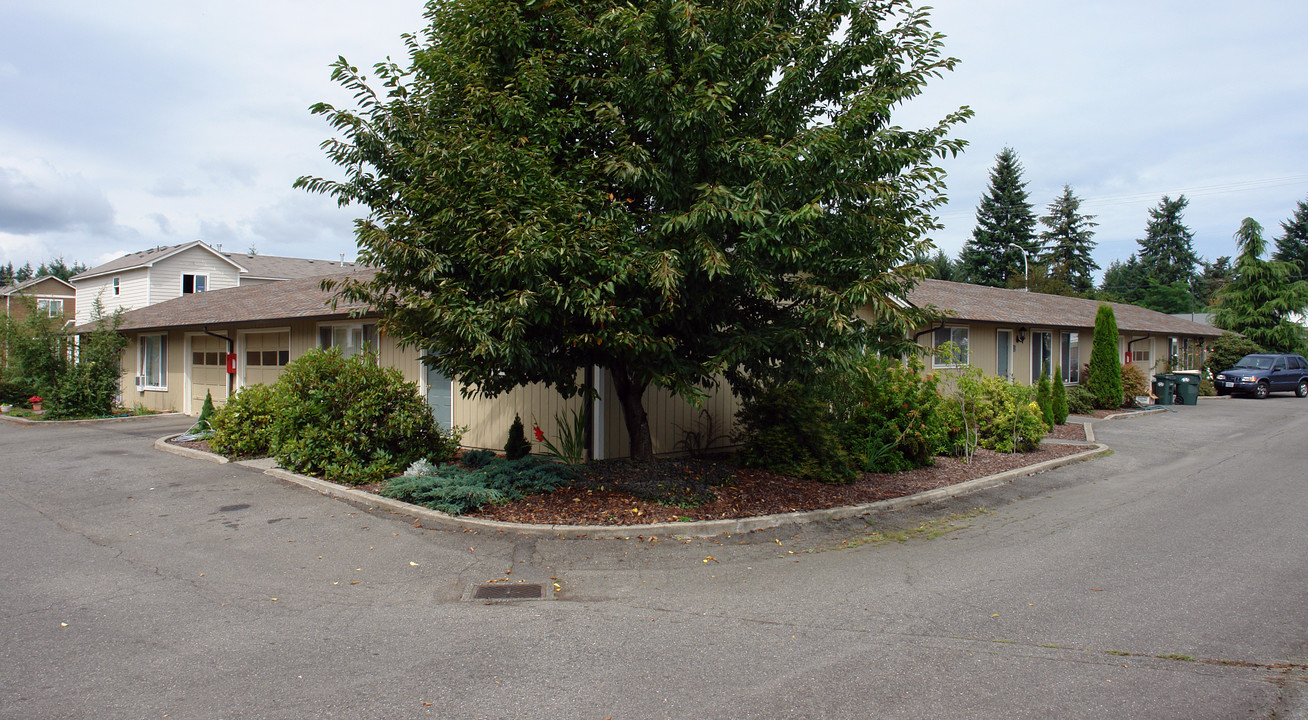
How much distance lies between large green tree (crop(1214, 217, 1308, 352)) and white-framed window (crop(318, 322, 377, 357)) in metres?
43.4

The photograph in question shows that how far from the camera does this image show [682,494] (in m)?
8.55

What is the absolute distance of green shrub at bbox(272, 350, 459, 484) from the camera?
33.0 feet

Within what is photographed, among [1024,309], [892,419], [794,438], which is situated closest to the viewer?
[794,438]

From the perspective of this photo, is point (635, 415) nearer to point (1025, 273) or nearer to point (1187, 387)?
point (1187, 387)

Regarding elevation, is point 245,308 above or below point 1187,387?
above

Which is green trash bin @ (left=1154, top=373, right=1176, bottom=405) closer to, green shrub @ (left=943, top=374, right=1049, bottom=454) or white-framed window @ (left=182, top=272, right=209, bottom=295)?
green shrub @ (left=943, top=374, right=1049, bottom=454)

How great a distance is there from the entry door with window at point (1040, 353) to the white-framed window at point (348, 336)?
18658 mm

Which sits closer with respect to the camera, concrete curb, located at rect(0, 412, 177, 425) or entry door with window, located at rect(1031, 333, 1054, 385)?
concrete curb, located at rect(0, 412, 177, 425)

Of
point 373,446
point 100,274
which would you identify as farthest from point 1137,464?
point 100,274

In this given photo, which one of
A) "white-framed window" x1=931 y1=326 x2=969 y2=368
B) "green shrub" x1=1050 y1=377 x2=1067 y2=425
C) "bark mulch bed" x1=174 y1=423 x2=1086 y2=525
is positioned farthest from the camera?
"white-framed window" x1=931 y1=326 x2=969 y2=368

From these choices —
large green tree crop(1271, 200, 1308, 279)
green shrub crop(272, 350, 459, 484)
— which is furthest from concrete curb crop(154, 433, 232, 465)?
large green tree crop(1271, 200, 1308, 279)

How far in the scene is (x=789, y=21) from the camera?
8062mm

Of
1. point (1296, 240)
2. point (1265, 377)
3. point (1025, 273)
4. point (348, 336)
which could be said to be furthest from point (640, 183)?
point (1296, 240)

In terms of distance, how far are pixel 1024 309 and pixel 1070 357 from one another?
2690 millimetres
